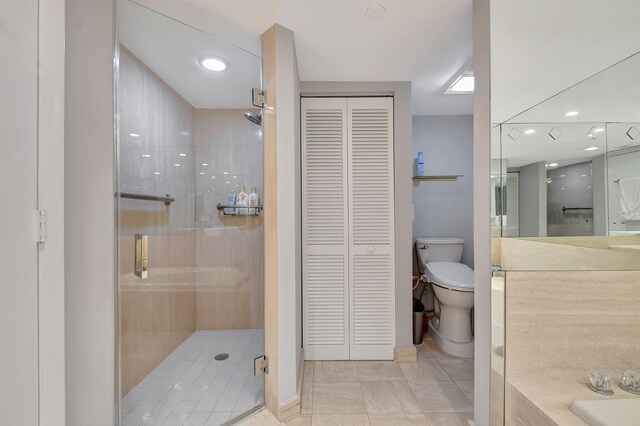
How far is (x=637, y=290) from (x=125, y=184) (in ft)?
8.23

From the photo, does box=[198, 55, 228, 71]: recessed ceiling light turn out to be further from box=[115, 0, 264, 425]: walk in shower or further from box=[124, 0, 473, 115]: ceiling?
box=[124, 0, 473, 115]: ceiling

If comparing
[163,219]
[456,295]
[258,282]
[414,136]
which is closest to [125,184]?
[163,219]

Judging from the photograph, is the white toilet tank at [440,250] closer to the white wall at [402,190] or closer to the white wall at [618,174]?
the white wall at [402,190]

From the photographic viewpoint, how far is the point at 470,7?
4.12 ft

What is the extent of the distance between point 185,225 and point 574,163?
219cm

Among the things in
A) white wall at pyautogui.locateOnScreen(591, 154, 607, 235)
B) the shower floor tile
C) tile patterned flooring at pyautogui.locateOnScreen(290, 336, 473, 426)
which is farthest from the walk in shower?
white wall at pyautogui.locateOnScreen(591, 154, 607, 235)

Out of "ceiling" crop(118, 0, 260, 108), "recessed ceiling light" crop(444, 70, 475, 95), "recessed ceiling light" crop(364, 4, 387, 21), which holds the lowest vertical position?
"ceiling" crop(118, 0, 260, 108)

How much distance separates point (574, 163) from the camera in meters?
1.06

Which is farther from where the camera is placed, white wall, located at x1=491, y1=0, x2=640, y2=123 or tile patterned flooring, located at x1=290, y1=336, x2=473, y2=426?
tile patterned flooring, located at x1=290, y1=336, x2=473, y2=426

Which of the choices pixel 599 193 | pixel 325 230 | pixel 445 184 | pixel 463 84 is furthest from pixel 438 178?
pixel 599 193

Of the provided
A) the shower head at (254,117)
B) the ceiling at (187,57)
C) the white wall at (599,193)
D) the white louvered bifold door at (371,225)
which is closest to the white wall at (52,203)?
the ceiling at (187,57)

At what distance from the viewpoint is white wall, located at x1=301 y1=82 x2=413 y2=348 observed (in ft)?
6.40

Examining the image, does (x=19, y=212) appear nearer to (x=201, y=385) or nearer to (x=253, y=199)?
(x=253, y=199)

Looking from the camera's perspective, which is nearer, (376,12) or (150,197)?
(376,12)
